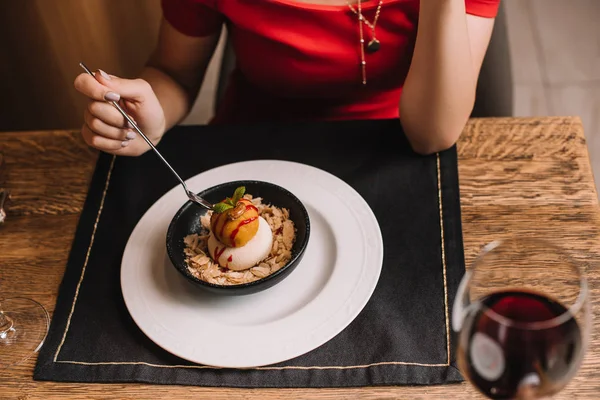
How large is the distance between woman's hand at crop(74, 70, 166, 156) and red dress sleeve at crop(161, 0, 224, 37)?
250 millimetres

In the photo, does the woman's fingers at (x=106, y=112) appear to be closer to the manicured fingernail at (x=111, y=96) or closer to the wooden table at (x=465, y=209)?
the manicured fingernail at (x=111, y=96)

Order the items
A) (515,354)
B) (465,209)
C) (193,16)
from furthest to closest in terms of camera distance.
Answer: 1. (193,16)
2. (465,209)
3. (515,354)

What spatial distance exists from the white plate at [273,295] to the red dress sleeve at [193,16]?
407 mm

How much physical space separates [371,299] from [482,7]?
594 millimetres

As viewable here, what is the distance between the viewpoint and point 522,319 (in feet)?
2.05

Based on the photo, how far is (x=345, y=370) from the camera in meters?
0.80

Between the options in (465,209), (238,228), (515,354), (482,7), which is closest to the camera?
(515,354)

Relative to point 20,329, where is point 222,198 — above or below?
above

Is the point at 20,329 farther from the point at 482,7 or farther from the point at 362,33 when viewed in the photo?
the point at 482,7

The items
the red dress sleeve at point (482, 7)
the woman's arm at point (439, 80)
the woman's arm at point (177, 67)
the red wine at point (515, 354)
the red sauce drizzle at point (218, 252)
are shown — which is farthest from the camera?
the woman's arm at point (177, 67)

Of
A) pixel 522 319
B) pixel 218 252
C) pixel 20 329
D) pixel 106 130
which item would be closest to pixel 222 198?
pixel 218 252

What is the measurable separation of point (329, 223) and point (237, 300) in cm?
19

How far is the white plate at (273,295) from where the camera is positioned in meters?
0.82

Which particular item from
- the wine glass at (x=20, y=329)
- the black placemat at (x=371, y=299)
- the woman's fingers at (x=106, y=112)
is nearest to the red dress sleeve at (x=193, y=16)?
the black placemat at (x=371, y=299)
